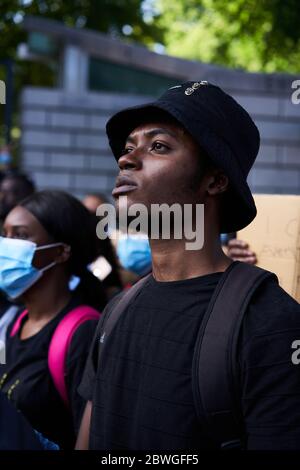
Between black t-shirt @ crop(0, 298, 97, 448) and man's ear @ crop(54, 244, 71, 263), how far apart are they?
0.46 metres

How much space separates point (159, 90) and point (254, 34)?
1.98 metres

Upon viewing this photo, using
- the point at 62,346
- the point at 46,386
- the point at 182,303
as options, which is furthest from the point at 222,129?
the point at 46,386

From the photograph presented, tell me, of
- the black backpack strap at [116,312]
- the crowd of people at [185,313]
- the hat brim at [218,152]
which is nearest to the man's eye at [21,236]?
the crowd of people at [185,313]

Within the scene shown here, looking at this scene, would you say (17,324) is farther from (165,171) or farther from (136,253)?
(165,171)

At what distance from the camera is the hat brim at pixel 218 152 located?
205cm

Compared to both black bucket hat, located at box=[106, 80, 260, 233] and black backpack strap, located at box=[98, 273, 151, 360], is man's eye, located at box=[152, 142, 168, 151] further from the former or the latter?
black backpack strap, located at box=[98, 273, 151, 360]

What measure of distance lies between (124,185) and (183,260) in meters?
0.29

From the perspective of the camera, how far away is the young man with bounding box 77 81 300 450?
181 centimetres

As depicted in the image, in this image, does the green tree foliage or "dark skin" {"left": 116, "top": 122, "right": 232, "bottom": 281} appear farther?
the green tree foliage

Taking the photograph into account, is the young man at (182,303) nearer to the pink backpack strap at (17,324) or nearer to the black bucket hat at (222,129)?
the black bucket hat at (222,129)

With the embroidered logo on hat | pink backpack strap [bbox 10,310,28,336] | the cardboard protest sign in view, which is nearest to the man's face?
the embroidered logo on hat

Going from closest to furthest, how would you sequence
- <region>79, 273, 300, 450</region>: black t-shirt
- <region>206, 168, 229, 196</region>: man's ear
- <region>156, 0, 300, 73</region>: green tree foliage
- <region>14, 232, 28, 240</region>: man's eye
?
<region>79, 273, 300, 450</region>: black t-shirt, <region>206, 168, 229, 196</region>: man's ear, <region>14, 232, 28, 240</region>: man's eye, <region>156, 0, 300, 73</region>: green tree foliage

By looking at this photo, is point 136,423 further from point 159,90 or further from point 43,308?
point 159,90
